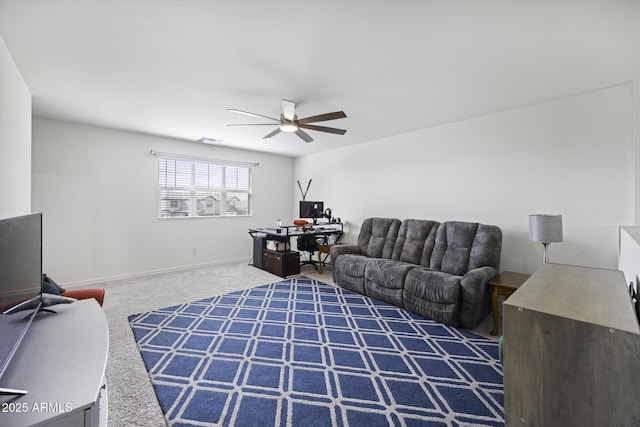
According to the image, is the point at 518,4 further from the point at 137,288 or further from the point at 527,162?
the point at 137,288

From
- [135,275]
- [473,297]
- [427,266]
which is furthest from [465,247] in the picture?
[135,275]

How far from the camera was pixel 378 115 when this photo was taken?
148 inches

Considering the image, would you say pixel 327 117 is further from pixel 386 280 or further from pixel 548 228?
pixel 548 228

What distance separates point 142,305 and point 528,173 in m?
5.20

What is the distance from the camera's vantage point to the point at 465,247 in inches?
138

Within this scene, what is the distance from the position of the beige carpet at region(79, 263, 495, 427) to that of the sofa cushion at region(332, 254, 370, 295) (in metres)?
0.44

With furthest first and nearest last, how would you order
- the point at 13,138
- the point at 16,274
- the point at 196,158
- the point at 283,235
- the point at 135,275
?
the point at 196,158 → the point at 283,235 → the point at 135,275 → the point at 13,138 → the point at 16,274

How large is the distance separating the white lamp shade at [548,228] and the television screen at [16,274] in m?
3.90

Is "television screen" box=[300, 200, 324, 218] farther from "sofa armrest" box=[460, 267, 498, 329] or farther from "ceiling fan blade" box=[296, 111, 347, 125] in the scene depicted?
"sofa armrest" box=[460, 267, 498, 329]

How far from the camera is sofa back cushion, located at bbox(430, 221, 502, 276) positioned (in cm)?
326

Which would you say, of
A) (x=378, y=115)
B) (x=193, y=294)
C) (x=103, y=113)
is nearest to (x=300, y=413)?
(x=193, y=294)

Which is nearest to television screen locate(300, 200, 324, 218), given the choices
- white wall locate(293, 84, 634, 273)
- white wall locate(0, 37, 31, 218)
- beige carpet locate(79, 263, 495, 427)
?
beige carpet locate(79, 263, 495, 427)

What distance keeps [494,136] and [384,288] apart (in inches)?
100

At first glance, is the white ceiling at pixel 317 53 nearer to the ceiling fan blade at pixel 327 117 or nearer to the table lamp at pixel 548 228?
the ceiling fan blade at pixel 327 117
